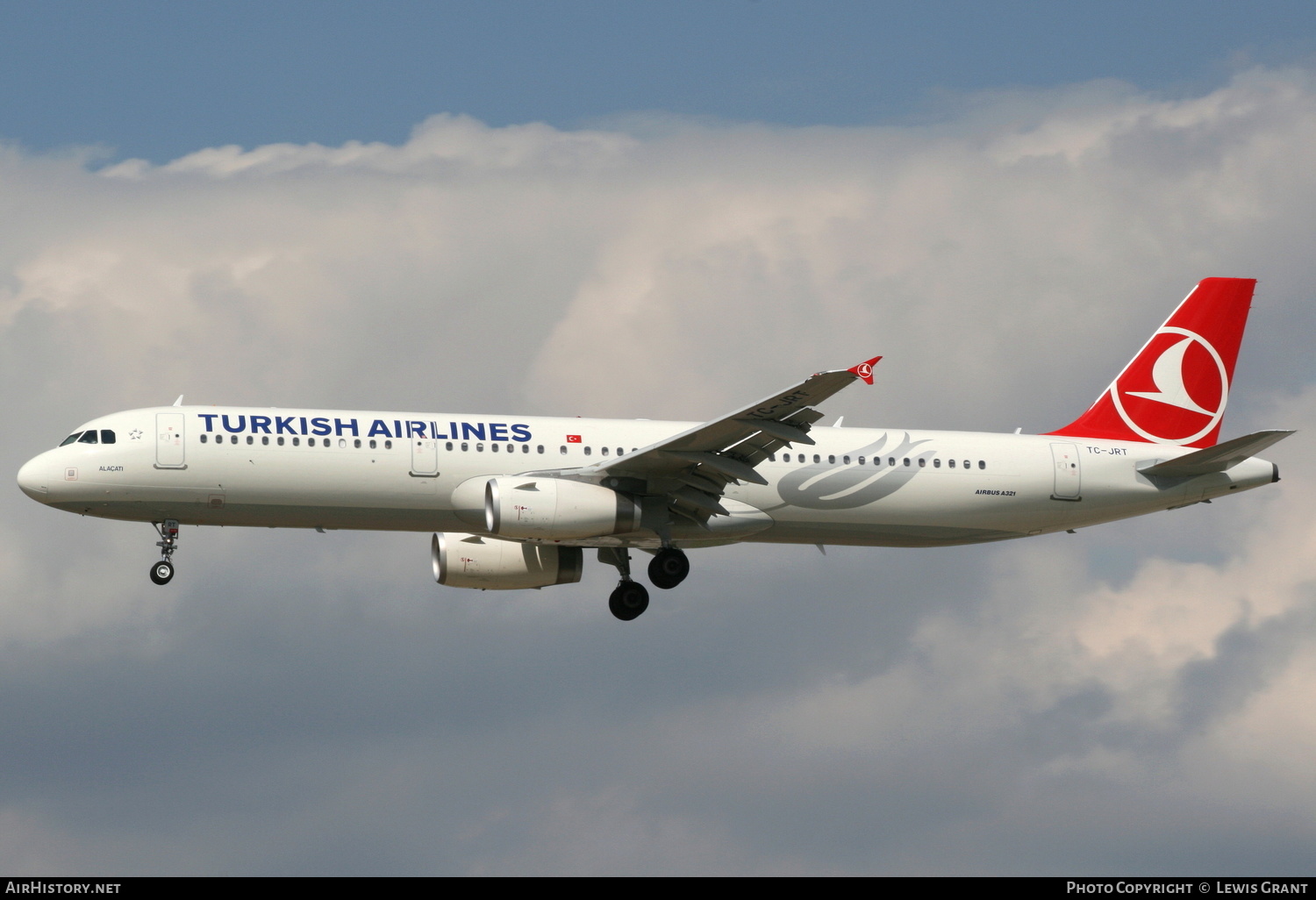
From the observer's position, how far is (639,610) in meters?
50.1

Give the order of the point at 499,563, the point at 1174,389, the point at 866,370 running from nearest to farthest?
the point at 866,370 < the point at 499,563 < the point at 1174,389

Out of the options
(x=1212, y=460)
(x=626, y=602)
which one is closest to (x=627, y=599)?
(x=626, y=602)

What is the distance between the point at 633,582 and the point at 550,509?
636 cm

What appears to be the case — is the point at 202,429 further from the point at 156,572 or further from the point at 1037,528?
the point at 1037,528

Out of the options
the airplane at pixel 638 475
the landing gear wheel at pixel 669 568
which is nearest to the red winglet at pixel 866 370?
the airplane at pixel 638 475

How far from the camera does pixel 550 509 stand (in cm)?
4459

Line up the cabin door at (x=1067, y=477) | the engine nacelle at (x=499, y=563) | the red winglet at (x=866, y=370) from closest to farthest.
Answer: the red winglet at (x=866, y=370)
the cabin door at (x=1067, y=477)
the engine nacelle at (x=499, y=563)

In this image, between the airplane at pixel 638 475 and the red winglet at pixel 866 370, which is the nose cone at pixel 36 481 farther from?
the red winglet at pixel 866 370

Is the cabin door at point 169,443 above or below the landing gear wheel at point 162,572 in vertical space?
above

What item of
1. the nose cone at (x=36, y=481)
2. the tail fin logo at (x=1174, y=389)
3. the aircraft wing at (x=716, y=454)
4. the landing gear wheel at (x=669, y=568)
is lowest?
the landing gear wheel at (x=669, y=568)

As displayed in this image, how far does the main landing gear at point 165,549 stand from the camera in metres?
45.3

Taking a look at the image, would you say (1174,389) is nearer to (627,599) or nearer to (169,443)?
(627,599)

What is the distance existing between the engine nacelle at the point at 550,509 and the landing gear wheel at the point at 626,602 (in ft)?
14.6
